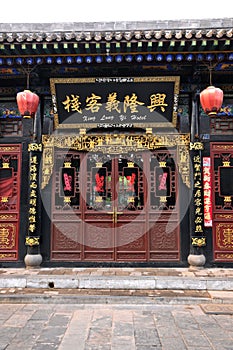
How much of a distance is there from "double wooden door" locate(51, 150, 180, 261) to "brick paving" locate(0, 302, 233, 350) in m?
1.91

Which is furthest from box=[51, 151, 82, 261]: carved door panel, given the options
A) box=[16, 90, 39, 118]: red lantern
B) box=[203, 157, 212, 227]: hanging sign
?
box=[203, 157, 212, 227]: hanging sign

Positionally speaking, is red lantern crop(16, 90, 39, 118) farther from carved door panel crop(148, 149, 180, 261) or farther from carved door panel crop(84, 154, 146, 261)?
carved door panel crop(148, 149, 180, 261)

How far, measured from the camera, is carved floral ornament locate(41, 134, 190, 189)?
6898 millimetres

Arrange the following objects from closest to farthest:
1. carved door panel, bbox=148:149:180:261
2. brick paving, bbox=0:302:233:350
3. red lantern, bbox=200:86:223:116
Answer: brick paving, bbox=0:302:233:350 → red lantern, bbox=200:86:223:116 → carved door panel, bbox=148:149:180:261

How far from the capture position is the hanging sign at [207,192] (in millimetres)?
6672

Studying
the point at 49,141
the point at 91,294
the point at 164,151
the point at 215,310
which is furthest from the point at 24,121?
the point at 215,310

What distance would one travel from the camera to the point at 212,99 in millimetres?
5855

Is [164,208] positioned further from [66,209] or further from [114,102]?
[114,102]

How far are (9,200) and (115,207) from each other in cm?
234

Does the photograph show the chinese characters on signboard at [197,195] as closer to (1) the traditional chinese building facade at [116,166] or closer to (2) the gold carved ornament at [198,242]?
(1) the traditional chinese building facade at [116,166]

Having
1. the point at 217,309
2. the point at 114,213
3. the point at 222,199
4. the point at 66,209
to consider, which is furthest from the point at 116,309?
the point at 222,199

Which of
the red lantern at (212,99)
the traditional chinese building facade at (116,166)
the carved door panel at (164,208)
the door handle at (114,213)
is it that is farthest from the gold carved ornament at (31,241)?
the red lantern at (212,99)

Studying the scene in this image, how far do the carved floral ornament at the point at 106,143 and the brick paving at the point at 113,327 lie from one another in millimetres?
3009

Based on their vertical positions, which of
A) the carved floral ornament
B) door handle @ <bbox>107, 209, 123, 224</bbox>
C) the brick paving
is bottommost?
the brick paving
